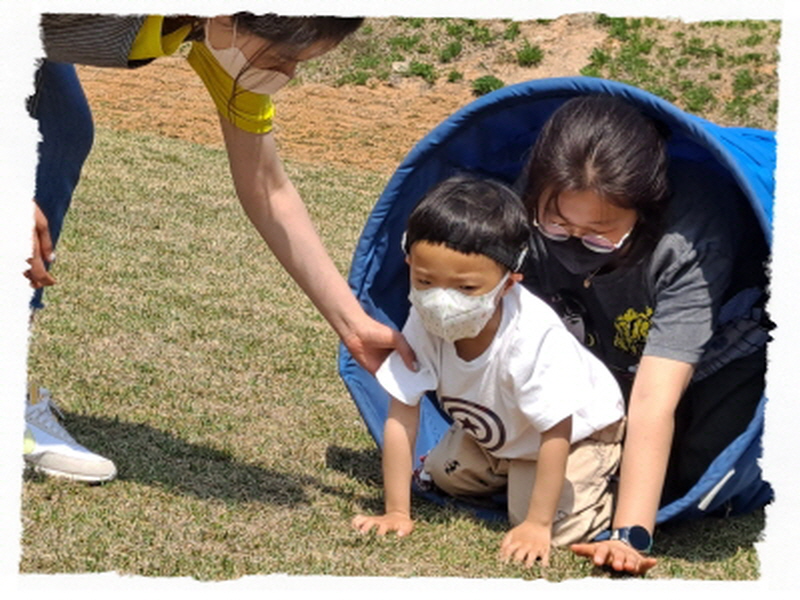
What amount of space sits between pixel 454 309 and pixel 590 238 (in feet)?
1.77

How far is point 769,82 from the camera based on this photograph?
13.9m

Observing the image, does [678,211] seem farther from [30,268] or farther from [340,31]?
[30,268]

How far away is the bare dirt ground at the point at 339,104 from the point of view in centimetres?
1093

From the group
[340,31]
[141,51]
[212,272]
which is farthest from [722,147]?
[212,272]

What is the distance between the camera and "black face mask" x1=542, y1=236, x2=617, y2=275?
3406mm

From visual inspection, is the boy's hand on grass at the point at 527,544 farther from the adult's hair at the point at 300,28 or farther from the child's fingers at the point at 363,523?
the adult's hair at the point at 300,28

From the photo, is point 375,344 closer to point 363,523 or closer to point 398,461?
point 398,461

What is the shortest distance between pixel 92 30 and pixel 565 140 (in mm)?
1284

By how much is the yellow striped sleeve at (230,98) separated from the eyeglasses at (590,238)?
80 cm

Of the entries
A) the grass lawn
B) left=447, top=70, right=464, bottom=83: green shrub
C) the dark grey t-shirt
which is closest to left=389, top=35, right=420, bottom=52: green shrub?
left=447, top=70, right=464, bottom=83: green shrub

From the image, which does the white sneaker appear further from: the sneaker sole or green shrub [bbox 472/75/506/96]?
green shrub [bbox 472/75/506/96]

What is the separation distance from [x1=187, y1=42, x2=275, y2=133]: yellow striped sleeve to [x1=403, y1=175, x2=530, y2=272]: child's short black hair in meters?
0.50

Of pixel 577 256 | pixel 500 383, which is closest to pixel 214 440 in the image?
pixel 500 383

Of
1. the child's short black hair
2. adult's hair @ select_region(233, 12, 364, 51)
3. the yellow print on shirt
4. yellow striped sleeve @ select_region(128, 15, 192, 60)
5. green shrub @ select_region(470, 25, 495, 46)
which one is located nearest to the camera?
adult's hair @ select_region(233, 12, 364, 51)
